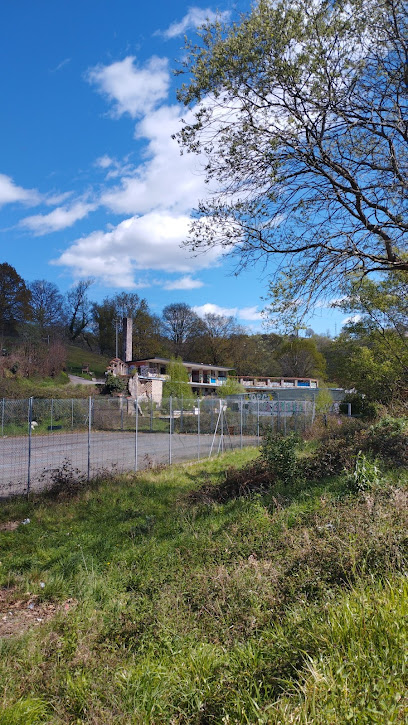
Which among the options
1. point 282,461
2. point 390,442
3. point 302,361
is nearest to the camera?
point 282,461

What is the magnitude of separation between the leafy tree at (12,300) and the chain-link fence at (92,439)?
39527 mm

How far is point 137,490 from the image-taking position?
1110cm

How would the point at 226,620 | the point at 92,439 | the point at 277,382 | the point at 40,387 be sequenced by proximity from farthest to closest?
the point at 277,382
the point at 40,387
the point at 92,439
the point at 226,620

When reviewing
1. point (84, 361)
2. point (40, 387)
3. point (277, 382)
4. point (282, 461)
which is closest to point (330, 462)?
point (282, 461)

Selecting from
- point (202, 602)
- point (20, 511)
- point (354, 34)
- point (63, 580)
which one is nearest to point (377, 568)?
point (202, 602)

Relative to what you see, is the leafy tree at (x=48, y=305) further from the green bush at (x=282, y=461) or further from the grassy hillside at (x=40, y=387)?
the green bush at (x=282, y=461)

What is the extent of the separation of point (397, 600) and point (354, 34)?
28.8ft

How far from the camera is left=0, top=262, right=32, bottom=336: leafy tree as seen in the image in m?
64.4

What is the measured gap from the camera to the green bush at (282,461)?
957 centimetres

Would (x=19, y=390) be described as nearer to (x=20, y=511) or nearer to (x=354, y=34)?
(x=20, y=511)

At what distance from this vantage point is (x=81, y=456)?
57.6 feet

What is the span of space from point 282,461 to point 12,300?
63.9m

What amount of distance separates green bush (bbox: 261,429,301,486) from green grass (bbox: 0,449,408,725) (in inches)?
75.6

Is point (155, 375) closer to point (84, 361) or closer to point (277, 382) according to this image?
point (277, 382)
